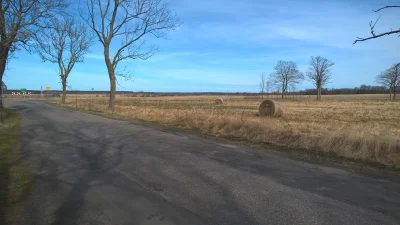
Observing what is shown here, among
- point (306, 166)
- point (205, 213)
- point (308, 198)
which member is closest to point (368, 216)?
point (308, 198)

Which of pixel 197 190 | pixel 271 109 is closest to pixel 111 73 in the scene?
pixel 271 109

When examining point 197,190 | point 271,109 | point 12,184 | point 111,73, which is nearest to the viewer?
point 197,190

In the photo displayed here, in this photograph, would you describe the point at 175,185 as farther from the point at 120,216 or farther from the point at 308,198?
the point at 308,198

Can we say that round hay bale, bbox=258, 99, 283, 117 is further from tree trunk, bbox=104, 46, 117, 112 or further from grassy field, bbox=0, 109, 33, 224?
grassy field, bbox=0, 109, 33, 224

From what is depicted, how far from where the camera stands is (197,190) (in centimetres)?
528

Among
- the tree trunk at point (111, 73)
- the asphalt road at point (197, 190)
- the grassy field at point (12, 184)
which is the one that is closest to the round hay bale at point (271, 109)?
the tree trunk at point (111, 73)

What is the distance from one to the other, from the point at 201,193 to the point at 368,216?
8.15 ft

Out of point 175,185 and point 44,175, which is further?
point 44,175

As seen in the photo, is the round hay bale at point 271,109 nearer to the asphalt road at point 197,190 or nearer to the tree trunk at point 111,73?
the tree trunk at point 111,73

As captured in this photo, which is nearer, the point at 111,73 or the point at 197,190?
the point at 197,190

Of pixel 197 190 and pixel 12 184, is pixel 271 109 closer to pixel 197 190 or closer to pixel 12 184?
pixel 197 190

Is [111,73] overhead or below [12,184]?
overhead

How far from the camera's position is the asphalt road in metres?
4.22

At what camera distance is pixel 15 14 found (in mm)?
16125
